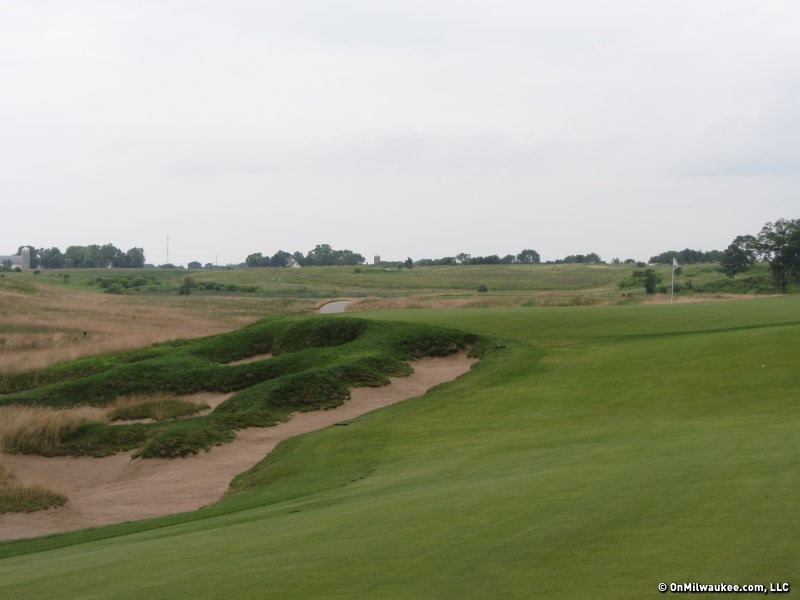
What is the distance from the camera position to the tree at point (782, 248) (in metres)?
85.2

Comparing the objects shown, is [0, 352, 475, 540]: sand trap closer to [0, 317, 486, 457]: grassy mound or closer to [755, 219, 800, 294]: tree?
[0, 317, 486, 457]: grassy mound

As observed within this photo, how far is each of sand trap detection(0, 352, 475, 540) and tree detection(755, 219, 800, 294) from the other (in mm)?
71505

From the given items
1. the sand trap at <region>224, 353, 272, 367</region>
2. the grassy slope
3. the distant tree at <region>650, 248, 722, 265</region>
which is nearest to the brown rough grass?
the sand trap at <region>224, 353, 272, 367</region>

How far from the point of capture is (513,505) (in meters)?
8.95

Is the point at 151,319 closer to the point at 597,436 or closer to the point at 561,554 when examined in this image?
the point at 597,436

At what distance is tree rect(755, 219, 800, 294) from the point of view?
8525 centimetres

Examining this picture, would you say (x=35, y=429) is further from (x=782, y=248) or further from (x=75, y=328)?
(x=782, y=248)

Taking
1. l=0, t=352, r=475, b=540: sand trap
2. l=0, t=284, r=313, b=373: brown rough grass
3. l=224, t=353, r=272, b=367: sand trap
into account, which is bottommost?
l=0, t=352, r=475, b=540: sand trap

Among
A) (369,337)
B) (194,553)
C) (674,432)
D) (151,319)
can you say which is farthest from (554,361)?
(151,319)

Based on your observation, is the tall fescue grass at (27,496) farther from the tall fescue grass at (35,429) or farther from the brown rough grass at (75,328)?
the brown rough grass at (75,328)

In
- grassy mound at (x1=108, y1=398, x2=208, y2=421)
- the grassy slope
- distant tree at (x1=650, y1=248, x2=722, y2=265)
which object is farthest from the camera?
distant tree at (x1=650, y1=248, x2=722, y2=265)

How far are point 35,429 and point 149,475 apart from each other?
5221 millimetres

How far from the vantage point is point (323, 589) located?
6.39m

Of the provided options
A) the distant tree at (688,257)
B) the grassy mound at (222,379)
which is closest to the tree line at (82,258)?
the distant tree at (688,257)
